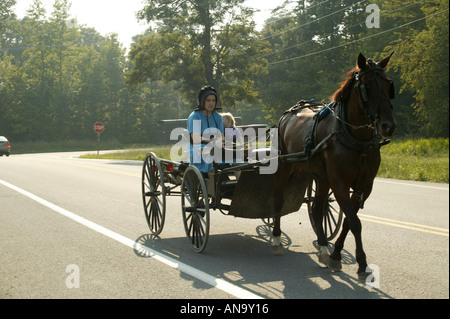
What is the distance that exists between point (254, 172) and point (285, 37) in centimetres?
5140

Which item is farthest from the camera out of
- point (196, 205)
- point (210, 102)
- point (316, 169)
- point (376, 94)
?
point (210, 102)

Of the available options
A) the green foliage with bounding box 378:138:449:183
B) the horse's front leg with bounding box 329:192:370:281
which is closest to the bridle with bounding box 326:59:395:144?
the horse's front leg with bounding box 329:192:370:281

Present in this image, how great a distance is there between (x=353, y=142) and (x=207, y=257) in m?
2.53

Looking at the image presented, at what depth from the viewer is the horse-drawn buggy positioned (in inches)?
203

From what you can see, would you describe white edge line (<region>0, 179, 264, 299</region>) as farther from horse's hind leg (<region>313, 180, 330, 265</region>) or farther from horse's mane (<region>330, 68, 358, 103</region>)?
horse's mane (<region>330, 68, 358, 103</region>)

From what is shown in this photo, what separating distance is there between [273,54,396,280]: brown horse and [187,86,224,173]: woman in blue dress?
5.35 ft

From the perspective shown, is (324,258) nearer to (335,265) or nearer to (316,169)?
(335,265)

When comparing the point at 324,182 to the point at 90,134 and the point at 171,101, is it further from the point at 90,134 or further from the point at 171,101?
the point at 171,101

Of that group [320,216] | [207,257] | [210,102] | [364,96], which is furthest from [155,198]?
[364,96]

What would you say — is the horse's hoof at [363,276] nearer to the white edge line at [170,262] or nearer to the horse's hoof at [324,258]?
the horse's hoof at [324,258]

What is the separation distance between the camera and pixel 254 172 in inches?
274

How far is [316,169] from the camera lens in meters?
6.12

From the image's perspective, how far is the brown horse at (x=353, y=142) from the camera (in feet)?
16.5

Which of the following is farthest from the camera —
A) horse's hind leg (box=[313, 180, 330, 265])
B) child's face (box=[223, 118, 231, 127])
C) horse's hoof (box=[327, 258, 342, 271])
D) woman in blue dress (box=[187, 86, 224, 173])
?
child's face (box=[223, 118, 231, 127])
